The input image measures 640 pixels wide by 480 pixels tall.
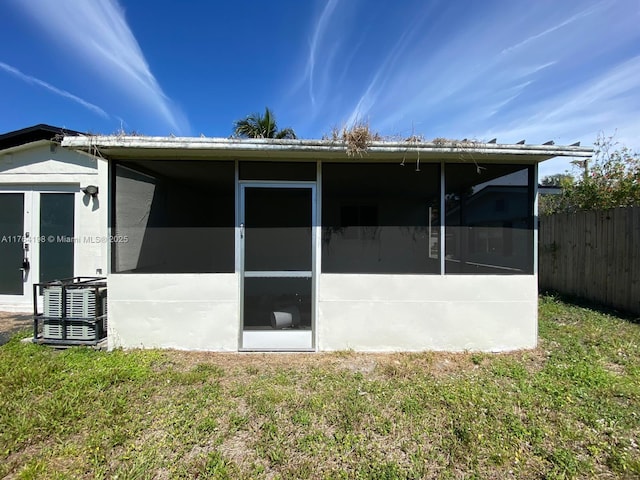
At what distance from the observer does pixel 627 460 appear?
2.00 meters

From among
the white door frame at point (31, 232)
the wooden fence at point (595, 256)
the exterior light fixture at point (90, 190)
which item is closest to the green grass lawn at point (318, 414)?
the white door frame at point (31, 232)

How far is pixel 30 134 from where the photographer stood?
207 inches

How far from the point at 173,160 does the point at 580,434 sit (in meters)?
4.72

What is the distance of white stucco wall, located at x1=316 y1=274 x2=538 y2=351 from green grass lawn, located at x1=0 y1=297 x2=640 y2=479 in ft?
0.65

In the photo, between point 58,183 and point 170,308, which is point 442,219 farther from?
point 58,183

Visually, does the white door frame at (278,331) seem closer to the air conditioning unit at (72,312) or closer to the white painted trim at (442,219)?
the white painted trim at (442,219)

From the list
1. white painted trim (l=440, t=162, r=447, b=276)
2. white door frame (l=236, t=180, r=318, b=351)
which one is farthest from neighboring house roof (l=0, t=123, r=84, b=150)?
white painted trim (l=440, t=162, r=447, b=276)

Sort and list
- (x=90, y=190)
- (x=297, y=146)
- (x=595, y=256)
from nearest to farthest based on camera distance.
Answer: (x=297, y=146)
(x=90, y=190)
(x=595, y=256)

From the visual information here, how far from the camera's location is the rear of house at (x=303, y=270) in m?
3.65

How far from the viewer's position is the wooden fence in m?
5.08

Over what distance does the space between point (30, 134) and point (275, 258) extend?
5.22 metres

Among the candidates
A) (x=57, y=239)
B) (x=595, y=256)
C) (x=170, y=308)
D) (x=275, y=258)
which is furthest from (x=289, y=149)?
(x=595, y=256)

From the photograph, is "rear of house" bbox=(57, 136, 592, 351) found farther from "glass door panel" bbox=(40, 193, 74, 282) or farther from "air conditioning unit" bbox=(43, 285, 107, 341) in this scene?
"glass door panel" bbox=(40, 193, 74, 282)

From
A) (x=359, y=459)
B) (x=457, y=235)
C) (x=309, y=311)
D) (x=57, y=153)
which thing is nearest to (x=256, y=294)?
(x=309, y=311)
